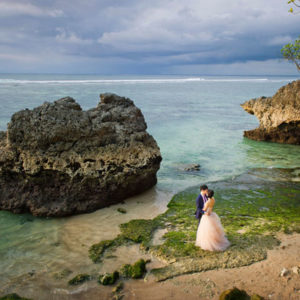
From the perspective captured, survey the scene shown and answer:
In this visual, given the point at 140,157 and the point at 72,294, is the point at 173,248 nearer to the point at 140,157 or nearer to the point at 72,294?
the point at 72,294

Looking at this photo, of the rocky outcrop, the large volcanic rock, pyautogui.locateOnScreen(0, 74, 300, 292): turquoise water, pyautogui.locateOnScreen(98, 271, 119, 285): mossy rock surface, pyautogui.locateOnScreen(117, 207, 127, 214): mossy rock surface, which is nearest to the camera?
pyautogui.locateOnScreen(98, 271, 119, 285): mossy rock surface

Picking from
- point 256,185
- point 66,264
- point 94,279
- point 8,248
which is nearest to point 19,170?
point 8,248

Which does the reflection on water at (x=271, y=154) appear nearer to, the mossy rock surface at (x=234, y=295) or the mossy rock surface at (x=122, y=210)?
the mossy rock surface at (x=122, y=210)

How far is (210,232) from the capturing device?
8.05 metres

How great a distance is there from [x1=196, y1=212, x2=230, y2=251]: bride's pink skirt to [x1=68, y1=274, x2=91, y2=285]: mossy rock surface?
3160mm

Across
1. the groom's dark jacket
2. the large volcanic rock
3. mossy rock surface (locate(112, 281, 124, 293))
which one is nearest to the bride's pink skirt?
the groom's dark jacket

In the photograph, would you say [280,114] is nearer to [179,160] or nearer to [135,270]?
[179,160]

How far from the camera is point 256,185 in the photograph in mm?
14023

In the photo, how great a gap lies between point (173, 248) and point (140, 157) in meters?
4.70

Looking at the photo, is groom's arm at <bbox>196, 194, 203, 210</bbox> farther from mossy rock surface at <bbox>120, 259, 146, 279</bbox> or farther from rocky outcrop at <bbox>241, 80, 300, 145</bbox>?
rocky outcrop at <bbox>241, 80, 300, 145</bbox>

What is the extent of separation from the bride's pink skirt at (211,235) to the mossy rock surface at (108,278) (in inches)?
98.7

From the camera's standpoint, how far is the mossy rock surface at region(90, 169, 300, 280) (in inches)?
304

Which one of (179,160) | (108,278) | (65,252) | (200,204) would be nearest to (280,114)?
(179,160)

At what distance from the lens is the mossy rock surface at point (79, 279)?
284 inches
